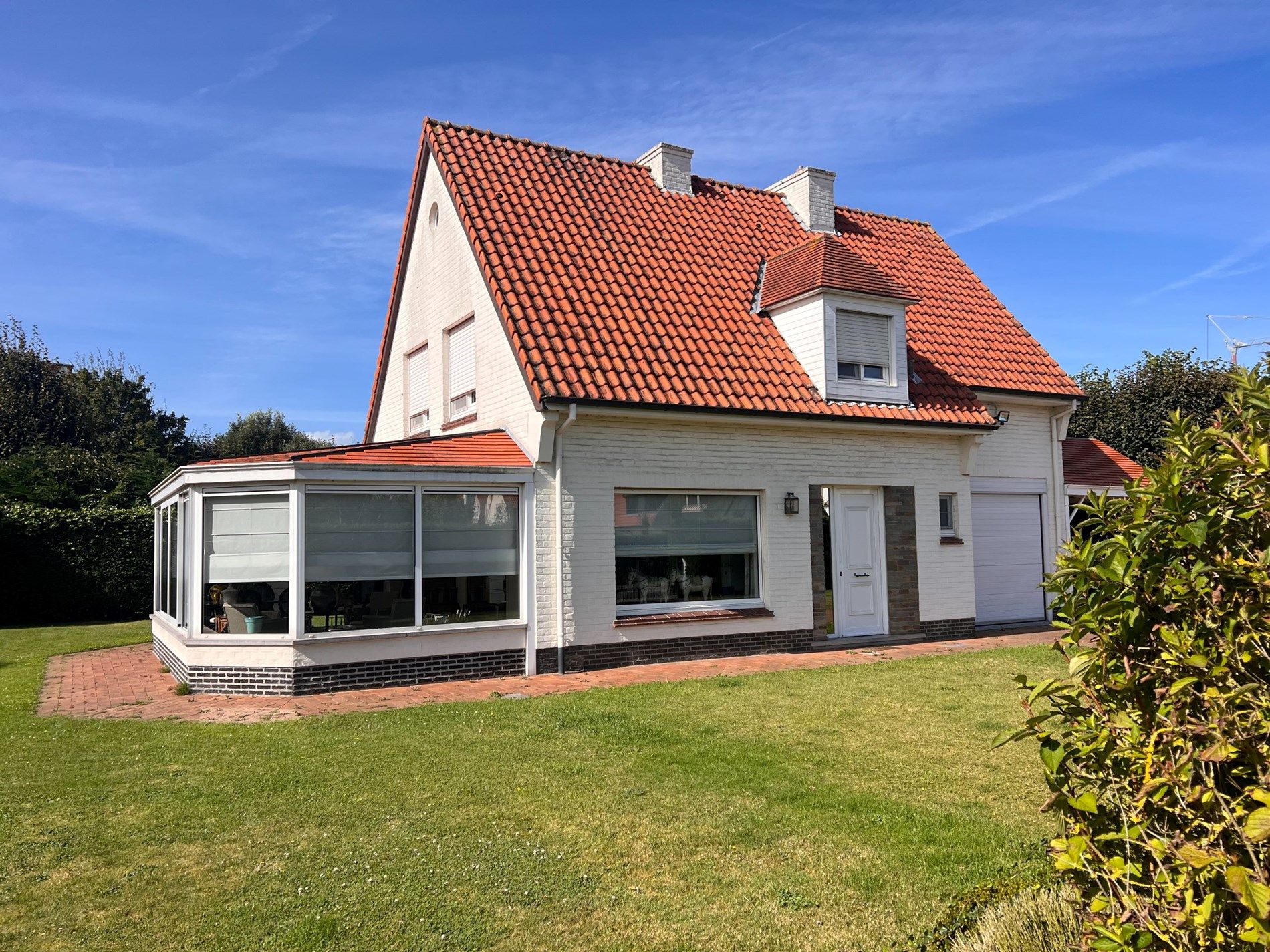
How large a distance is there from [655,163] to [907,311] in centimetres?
574

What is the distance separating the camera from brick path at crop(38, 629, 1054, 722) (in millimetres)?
10133

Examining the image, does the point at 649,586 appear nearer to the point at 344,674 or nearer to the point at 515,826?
the point at 344,674

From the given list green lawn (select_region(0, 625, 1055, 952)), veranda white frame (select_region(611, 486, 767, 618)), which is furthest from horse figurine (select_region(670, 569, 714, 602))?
green lawn (select_region(0, 625, 1055, 952))

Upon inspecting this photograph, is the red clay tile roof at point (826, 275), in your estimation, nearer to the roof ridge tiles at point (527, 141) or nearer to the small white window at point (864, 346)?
the small white window at point (864, 346)

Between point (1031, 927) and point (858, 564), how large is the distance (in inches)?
448

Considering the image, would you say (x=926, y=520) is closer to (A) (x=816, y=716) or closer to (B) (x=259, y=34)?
(A) (x=816, y=716)

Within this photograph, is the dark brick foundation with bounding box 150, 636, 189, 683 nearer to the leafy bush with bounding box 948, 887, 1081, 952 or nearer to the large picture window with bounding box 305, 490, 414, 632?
the large picture window with bounding box 305, 490, 414, 632

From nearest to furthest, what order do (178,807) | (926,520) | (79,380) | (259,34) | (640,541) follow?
1. (178,807)
2. (259,34)
3. (640,541)
4. (926,520)
5. (79,380)

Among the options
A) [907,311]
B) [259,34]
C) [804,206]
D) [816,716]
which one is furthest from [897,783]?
[804,206]

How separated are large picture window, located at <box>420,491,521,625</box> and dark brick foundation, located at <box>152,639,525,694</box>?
54 cm

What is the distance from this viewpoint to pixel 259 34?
35.1ft

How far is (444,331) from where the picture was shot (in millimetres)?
16156

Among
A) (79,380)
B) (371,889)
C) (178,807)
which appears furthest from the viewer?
(79,380)

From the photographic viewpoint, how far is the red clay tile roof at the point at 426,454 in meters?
11.6
